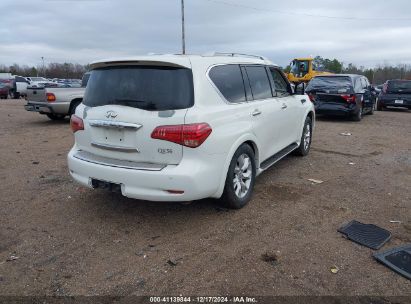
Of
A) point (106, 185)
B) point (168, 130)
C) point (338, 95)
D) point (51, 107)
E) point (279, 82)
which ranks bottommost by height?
point (106, 185)

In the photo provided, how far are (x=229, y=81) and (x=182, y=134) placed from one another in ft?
3.90

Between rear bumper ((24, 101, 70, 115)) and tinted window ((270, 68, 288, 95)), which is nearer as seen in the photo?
tinted window ((270, 68, 288, 95))

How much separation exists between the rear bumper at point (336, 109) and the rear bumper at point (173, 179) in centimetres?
985

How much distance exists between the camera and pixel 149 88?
3.84 m

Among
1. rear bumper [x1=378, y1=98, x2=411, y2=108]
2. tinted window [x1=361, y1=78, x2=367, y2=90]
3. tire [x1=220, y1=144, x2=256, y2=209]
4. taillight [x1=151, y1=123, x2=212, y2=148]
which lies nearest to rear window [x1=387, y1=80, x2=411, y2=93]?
rear bumper [x1=378, y1=98, x2=411, y2=108]

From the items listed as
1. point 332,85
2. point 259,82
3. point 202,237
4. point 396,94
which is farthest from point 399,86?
point 202,237

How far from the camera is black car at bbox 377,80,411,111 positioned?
1703 centimetres

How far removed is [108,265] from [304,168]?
13.7 feet

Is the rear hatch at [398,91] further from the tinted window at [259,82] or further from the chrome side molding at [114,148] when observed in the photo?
the chrome side molding at [114,148]

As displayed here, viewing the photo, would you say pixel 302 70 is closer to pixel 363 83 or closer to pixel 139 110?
pixel 363 83

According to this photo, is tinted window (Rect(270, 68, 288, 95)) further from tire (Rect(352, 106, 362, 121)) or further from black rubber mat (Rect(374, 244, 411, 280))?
tire (Rect(352, 106, 362, 121))

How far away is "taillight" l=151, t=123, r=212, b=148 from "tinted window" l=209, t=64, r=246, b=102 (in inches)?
30.1

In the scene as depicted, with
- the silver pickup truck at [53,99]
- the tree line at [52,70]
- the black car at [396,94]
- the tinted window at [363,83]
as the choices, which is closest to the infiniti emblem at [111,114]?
the silver pickup truck at [53,99]

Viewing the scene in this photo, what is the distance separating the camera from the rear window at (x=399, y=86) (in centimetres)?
1714
